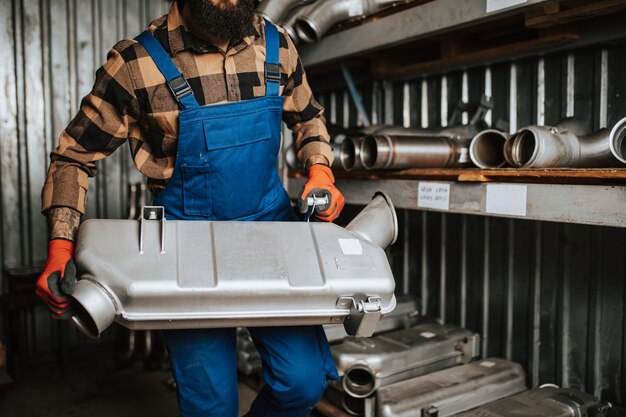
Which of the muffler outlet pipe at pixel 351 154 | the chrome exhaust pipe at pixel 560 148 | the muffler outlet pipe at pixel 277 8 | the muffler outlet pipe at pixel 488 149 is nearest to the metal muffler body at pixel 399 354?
the muffler outlet pipe at pixel 351 154

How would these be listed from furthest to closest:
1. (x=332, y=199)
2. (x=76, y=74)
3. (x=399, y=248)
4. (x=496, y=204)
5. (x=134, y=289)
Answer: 1. (x=76, y=74)
2. (x=399, y=248)
3. (x=496, y=204)
4. (x=332, y=199)
5. (x=134, y=289)

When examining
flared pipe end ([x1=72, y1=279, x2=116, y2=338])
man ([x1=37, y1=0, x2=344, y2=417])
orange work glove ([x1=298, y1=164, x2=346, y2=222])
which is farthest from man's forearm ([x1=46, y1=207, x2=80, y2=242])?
orange work glove ([x1=298, y1=164, x2=346, y2=222])

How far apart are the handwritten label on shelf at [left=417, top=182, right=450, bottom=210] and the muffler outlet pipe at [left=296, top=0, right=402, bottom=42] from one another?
77cm

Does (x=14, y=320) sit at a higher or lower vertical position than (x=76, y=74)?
lower

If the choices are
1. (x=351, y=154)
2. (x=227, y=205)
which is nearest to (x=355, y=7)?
(x=351, y=154)

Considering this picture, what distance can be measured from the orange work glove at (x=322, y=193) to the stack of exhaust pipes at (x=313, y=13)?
2.85 ft

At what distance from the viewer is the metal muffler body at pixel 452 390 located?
218 centimetres

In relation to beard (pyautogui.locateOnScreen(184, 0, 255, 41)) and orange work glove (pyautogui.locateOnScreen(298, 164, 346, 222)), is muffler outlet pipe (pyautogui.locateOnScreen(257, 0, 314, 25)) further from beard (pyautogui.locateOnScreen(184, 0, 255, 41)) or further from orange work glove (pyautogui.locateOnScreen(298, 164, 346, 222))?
orange work glove (pyautogui.locateOnScreen(298, 164, 346, 222))

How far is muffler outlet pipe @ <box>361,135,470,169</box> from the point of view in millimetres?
2207

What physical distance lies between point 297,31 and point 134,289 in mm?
1658

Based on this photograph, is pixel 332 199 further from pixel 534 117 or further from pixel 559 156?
pixel 534 117

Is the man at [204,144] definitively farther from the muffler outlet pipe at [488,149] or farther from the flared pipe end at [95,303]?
the muffler outlet pipe at [488,149]

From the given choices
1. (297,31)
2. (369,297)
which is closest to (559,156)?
(369,297)

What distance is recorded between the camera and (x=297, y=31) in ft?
8.67
